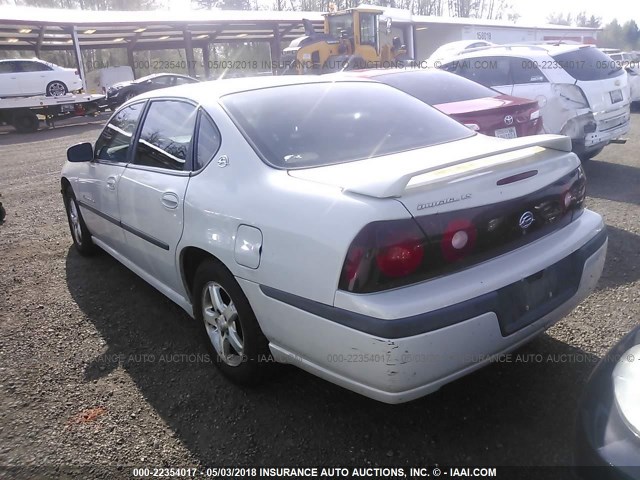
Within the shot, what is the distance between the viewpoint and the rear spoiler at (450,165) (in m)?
2.00

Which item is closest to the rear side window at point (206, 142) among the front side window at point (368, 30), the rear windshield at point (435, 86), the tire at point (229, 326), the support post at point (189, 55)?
the tire at point (229, 326)

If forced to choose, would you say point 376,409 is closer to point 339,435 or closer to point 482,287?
point 339,435

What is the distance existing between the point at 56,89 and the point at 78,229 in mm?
17607

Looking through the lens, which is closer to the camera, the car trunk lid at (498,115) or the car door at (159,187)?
the car door at (159,187)

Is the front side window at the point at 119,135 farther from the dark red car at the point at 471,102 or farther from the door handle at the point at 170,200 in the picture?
the dark red car at the point at 471,102

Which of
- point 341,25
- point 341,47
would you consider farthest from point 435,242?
point 341,25

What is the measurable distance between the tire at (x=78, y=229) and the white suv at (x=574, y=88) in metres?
5.38

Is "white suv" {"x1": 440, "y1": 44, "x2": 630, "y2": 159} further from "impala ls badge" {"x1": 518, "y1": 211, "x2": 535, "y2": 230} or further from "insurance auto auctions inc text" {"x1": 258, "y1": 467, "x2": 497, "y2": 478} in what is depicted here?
"insurance auto auctions inc text" {"x1": 258, "y1": 467, "x2": 497, "y2": 478}

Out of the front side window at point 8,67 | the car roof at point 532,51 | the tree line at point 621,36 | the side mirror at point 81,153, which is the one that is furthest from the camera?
the tree line at point 621,36

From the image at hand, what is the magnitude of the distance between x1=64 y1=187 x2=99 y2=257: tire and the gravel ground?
859 millimetres

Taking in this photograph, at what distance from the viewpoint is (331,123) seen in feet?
9.44

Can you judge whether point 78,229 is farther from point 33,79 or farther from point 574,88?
point 33,79

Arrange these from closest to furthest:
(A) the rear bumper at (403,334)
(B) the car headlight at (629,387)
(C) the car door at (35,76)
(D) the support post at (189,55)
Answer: (B) the car headlight at (629,387), (A) the rear bumper at (403,334), (C) the car door at (35,76), (D) the support post at (189,55)

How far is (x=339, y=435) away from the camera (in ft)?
7.93
